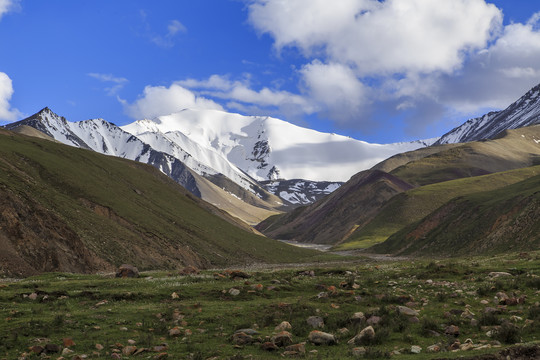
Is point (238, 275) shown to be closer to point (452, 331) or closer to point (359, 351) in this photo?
point (452, 331)

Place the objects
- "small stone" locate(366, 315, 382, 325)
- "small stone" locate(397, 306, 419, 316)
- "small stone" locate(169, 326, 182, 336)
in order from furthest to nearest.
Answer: "small stone" locate(397, 306, 419, 316) → "small stone" locate(366, 315, 382, 325) → "small stone" locate(169, 326, 182, 336)

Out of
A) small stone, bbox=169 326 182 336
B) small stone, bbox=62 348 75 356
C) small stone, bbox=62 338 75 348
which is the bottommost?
small stone, bbox=62 348 75 356

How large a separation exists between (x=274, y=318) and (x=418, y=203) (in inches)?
6386

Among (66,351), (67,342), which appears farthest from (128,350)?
(67,342)

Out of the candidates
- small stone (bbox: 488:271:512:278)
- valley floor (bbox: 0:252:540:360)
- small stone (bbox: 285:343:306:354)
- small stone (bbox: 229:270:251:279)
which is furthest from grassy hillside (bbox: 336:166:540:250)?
small stone (bbox: 285:343:306:354)

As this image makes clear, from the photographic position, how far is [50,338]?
19.6 m

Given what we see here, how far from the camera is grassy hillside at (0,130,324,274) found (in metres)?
55.6

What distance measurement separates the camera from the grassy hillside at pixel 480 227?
266 feet

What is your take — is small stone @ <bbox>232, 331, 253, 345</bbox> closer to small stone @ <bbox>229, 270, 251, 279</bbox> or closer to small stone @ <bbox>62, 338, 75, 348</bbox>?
small stone @ <bbox>62, 338, 75, 348</bbox>

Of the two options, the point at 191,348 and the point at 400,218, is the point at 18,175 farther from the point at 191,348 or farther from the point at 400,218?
the point at 400,218

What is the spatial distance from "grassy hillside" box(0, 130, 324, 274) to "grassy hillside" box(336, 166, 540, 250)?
185 ft

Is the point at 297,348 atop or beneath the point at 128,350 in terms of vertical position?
atop

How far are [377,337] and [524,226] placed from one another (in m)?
72.0

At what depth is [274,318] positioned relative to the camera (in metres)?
23.1
